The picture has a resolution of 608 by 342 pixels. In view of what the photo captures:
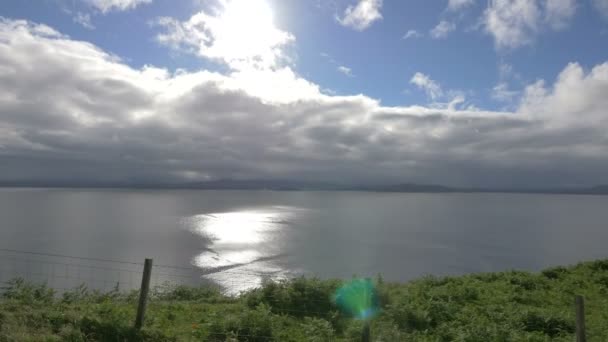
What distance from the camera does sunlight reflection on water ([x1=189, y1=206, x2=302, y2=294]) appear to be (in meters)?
65.2

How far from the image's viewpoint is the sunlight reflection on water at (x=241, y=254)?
65188 mm

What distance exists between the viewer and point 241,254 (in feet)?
298

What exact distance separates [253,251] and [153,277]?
121 feet

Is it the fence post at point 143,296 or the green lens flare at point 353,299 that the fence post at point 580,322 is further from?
the fence post at point 143,296

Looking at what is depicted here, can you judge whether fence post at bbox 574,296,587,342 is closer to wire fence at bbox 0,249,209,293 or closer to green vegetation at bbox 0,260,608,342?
green vegetation at bbox 0,260,608,342

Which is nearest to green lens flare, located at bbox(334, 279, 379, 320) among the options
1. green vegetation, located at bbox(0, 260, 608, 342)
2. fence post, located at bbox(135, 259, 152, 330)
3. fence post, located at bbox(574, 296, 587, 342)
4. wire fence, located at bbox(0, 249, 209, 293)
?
green vegetation, located at bbox(0, 260, 608, 342)

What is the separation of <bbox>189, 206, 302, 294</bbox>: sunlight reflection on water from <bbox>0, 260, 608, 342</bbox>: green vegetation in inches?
1196

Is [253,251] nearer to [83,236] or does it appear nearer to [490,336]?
[83,236]

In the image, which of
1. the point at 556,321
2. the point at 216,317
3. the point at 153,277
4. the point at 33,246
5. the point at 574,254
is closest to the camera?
the point at 216,317

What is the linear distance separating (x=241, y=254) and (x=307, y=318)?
7749 cm

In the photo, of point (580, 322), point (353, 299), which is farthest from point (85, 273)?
point (580, 322)

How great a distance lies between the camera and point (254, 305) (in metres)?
19.2

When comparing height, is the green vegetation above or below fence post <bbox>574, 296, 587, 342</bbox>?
below

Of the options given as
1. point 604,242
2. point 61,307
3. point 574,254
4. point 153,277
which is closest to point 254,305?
point 61,307
